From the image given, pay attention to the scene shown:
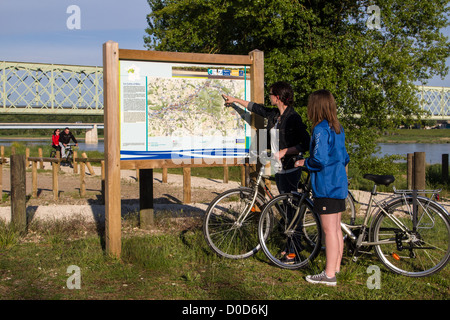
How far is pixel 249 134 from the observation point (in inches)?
247

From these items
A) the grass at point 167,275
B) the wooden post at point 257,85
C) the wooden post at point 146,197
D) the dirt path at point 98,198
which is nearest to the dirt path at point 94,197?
the dirt path at point 98,198

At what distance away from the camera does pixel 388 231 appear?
4.89 metres

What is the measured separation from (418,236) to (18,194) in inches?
190

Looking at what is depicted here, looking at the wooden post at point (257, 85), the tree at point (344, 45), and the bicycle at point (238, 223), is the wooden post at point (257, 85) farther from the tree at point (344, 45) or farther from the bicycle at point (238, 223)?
the tree at point (344, 45)

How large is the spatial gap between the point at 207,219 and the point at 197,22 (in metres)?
12.3

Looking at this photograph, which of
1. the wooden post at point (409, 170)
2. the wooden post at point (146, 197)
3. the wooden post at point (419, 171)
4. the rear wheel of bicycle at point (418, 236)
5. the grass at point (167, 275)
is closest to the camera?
the grass at point (167, 275)

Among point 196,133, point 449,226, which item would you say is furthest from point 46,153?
point 449,226

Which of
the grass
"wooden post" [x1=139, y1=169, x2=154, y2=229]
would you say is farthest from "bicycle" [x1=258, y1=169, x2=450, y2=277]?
"wooden post" [x1=139, y1=169, x2=154, y2=229]

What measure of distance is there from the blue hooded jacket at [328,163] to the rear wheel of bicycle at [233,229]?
1.02 metres

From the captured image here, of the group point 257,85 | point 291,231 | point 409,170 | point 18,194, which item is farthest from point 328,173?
point 409,170

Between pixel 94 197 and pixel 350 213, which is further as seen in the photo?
pixel 94 197

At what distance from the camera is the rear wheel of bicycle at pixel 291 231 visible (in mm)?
5020

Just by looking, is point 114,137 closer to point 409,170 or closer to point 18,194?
point 18,194
